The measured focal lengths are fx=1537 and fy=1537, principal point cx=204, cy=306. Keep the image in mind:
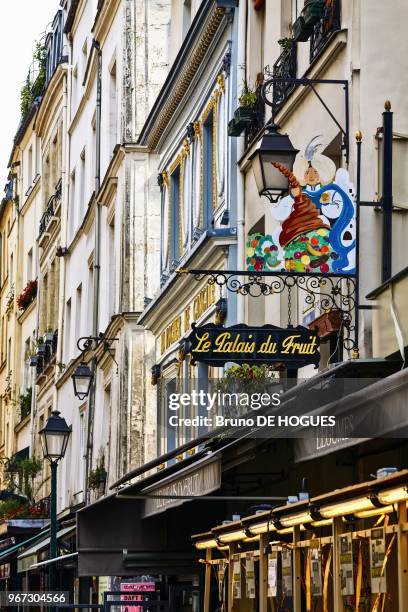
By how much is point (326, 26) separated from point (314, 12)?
0.18 metres

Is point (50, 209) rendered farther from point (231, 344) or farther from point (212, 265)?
point (231, 344)

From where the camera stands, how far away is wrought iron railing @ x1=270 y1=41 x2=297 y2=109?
15938 mm


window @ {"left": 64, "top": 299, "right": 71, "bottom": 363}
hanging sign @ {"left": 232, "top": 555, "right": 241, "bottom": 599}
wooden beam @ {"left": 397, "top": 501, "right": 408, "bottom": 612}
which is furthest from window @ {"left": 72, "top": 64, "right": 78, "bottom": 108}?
wooden beam @ {"left": 397, "top": 501, "right": 408, "bottom": 612}

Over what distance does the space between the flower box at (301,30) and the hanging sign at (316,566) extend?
647 cm

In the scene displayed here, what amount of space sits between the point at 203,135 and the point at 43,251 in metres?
20.7

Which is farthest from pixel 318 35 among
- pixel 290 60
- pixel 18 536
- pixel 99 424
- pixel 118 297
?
pixel 18 536

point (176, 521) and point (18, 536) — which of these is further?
point (18, 536)

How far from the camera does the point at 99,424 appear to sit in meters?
29.9

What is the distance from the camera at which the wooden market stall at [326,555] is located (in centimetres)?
845

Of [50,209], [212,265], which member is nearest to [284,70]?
[212,265]

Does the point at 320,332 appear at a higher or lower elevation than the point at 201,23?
lower

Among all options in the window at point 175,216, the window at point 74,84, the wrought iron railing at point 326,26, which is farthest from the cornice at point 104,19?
the wrought iron railing at point 326,26

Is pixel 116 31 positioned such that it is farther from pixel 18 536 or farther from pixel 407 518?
pixel 407 518

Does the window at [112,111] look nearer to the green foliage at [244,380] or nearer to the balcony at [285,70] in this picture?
the balcony at [285,70]
